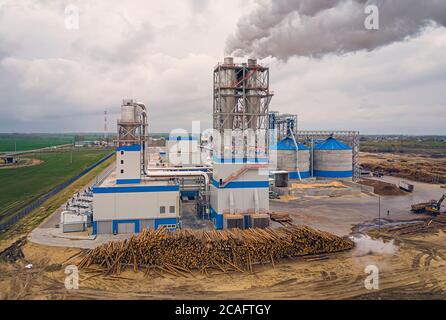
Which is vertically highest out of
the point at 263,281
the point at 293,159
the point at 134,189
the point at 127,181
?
the point at 293,159

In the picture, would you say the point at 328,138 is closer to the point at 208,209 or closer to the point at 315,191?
the point at 315,191

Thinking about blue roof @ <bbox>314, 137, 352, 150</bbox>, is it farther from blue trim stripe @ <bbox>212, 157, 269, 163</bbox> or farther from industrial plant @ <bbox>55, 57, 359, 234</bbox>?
blue trim stripe @ <bbox>212, 157, 269, 163</bbox>

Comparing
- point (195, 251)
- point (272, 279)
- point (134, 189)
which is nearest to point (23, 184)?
point (134, 189)

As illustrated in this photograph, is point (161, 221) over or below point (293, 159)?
below

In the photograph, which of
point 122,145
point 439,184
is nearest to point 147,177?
point 122,145

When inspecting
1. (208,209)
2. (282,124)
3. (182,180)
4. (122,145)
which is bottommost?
(208,209)

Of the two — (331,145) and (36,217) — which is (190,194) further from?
(331,145)

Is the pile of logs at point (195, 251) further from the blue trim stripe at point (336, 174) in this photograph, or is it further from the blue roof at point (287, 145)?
the blue trim stripe at point (336, 174)
